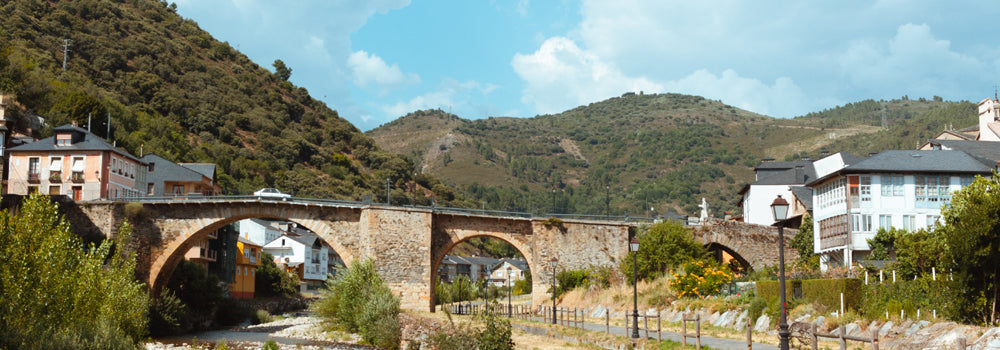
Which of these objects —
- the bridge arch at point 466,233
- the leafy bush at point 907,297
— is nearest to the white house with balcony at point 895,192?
the leafy bush at point 907,297

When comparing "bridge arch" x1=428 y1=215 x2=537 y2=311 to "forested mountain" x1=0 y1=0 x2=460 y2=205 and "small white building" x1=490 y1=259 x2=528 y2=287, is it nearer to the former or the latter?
"forested mountain" x1=0 y1=0 x2=460 y2=205

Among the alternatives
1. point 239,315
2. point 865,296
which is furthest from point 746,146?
point 865,296

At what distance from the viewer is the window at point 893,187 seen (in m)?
35.8

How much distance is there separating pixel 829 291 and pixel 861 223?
1116cm

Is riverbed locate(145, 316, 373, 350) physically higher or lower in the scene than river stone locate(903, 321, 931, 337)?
lower

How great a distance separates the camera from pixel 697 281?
37438 millimetres

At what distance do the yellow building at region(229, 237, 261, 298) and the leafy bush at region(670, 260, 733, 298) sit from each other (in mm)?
36272

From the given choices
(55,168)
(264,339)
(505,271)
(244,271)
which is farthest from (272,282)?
(505,271)

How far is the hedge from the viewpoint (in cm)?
2559

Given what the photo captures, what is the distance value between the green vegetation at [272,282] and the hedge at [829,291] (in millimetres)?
46867

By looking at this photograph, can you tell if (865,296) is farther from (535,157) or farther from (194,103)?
(535,157)

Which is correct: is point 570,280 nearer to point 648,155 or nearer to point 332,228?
point 332,228

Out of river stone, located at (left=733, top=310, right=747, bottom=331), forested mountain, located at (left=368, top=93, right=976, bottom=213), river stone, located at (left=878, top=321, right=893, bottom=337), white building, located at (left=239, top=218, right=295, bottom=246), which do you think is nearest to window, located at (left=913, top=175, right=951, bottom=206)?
river stone, located at (left=733, top=310, right=747, bottom=331)

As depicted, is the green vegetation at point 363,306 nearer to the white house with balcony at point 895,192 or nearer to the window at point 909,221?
the white house with balcony at point 895,192
